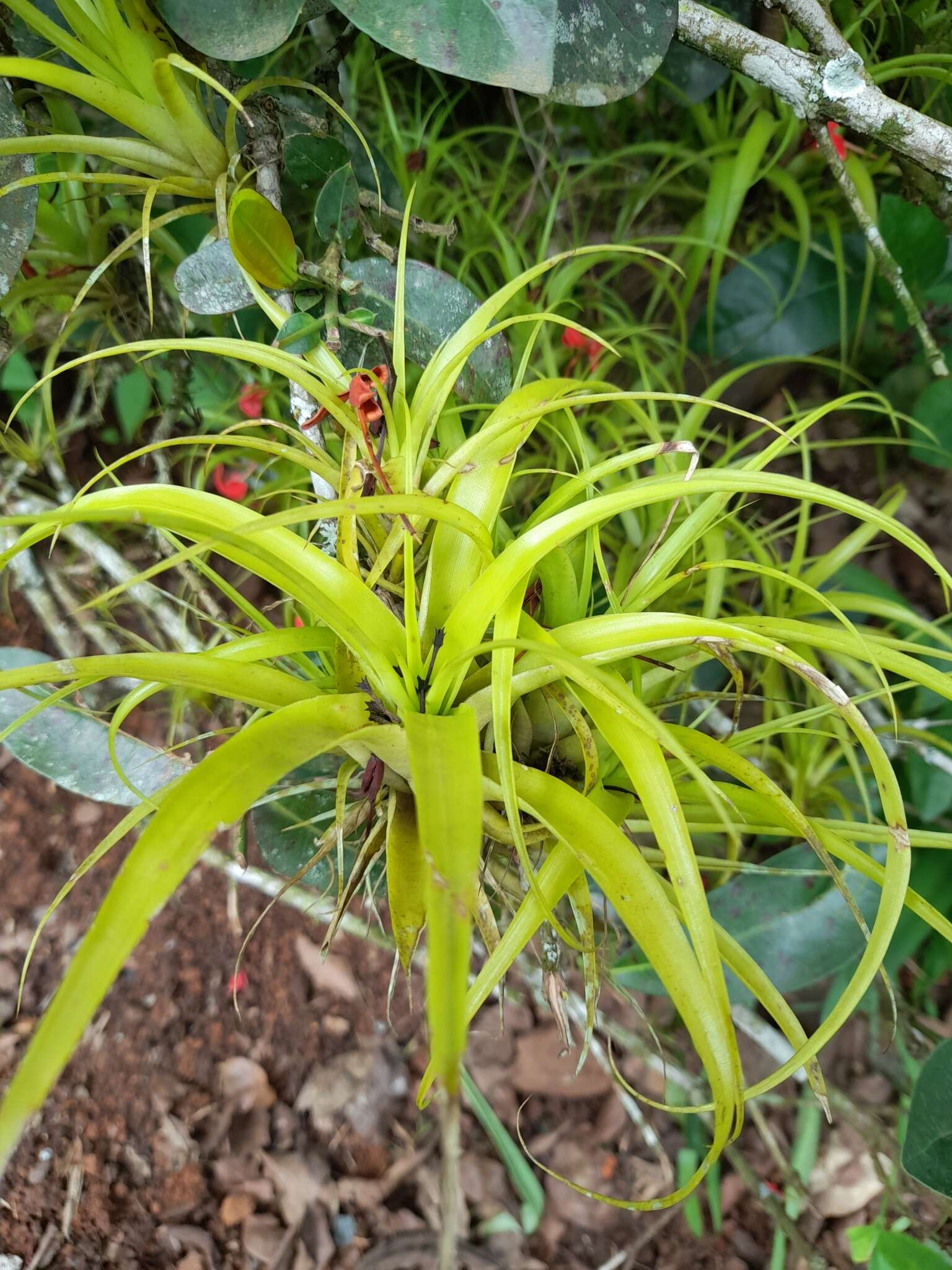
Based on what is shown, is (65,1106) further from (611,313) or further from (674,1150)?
(611,313)

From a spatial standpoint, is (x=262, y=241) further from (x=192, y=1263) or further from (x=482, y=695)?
(x=192, y=1263)

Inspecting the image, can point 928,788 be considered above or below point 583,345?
below

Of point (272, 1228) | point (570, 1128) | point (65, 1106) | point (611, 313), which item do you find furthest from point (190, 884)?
point (611, 313)

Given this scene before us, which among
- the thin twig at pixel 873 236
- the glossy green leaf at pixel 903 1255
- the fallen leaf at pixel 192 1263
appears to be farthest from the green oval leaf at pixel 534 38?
the fallen leaf at pixel 192 1263

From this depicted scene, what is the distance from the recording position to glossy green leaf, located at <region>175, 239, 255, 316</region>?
1.67ft

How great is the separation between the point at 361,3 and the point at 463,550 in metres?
0.32

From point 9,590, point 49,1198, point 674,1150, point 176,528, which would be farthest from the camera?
point 9,590

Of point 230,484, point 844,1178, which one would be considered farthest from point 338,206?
point 844,1178

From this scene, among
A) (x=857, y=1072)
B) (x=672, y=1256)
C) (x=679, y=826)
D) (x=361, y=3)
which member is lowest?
(x=672, y=1256)

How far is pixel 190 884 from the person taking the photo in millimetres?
914

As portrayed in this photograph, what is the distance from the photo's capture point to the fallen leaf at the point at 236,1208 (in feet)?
2.52

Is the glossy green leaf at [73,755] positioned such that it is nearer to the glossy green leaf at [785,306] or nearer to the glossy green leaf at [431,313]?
the glossy green leaf at [431,313]

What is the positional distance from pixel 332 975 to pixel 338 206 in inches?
31.2

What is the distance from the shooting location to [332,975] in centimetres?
89
